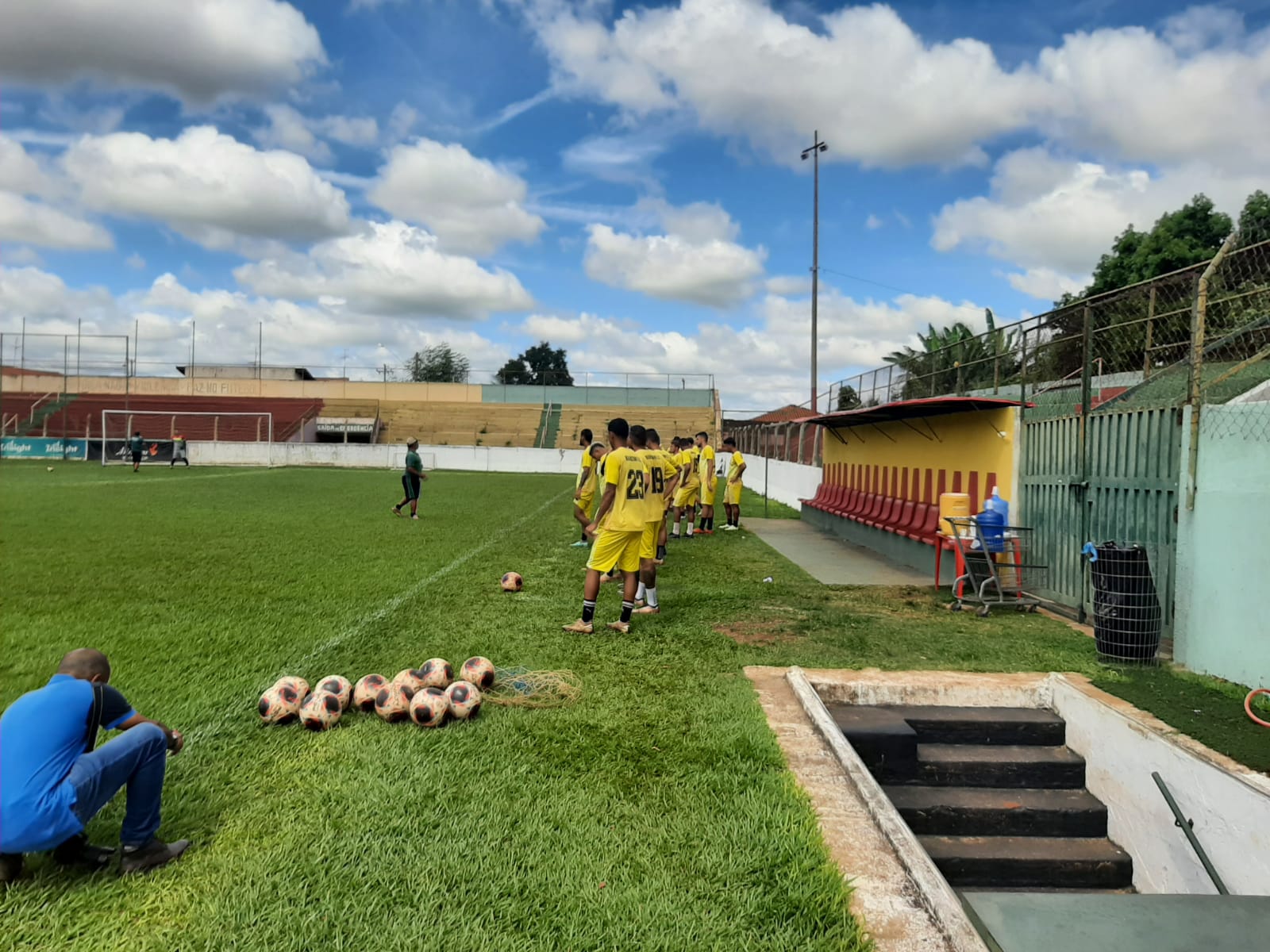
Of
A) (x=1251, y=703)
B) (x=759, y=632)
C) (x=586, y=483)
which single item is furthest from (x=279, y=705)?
(x=586, y=483)

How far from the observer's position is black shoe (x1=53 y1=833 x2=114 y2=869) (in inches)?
121

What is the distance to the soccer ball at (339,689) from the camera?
4.76 m

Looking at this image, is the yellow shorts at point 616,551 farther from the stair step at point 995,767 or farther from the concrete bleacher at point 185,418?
the concrete bleacher at point 185,418

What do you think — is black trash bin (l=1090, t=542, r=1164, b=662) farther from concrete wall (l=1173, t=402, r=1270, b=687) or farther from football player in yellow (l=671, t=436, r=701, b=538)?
football player in yellow (l=671, t=436, r=701, b=538)

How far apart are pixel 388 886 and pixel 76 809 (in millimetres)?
1104

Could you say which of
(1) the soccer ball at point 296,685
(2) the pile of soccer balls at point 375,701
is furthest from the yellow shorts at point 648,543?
(1) the soccer ball at point 296,685

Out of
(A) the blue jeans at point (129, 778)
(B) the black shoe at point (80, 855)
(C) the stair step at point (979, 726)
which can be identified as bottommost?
(C) the stair step at point (979, 726)

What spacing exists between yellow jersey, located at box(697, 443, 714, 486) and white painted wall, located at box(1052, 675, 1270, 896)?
9.38 m

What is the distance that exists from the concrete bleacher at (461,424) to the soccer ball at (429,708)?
43.8 meters

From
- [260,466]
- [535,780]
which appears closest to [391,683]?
[535,780]

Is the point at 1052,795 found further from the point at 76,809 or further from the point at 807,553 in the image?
the point at 807,553

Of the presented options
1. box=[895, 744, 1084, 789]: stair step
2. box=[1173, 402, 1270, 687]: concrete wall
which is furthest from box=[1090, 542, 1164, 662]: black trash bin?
box=[895, 744, 1084, 789]: stair step

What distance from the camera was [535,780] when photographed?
12.8 feet

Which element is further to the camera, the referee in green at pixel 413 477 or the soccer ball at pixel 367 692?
the referee in green at pixel 413 477
